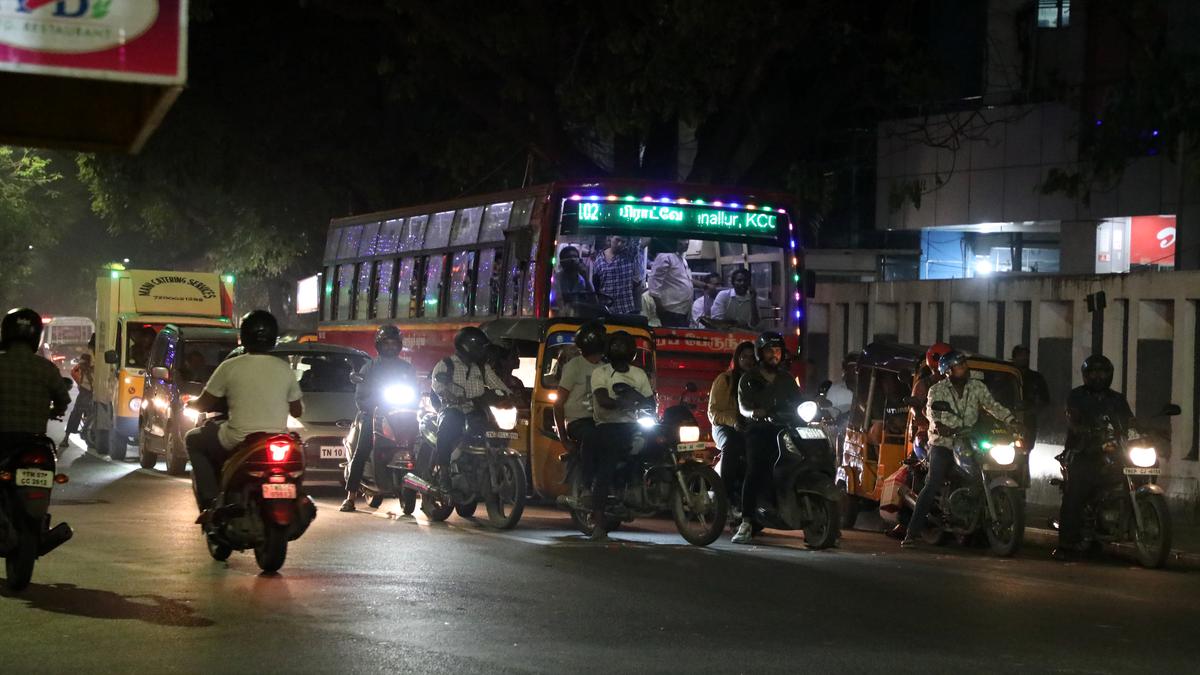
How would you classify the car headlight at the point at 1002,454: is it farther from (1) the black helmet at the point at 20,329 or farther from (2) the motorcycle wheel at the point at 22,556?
(2) the motorcycle wheel at the point at 22,556

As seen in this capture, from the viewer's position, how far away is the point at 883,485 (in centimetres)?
1546

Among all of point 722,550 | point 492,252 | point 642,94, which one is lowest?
point 722,550

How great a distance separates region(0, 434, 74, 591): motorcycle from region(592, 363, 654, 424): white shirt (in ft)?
15.7

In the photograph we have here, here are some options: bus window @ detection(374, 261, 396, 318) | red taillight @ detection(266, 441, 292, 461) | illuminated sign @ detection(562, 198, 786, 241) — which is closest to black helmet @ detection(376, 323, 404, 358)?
illuminated sign @ detection(562, 198, 786, 241)

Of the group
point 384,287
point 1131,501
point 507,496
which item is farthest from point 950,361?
point 384,287

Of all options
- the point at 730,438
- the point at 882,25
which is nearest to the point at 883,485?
the point at 730,438

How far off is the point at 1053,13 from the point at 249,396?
20.1 m

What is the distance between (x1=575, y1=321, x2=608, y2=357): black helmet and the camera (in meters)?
14.1

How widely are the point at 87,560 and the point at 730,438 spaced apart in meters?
5.26

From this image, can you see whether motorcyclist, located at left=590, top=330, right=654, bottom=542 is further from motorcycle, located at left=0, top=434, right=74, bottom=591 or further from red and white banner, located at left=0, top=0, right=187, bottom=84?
red and white banner, located at left=0, top=0, right=187, bottom=84

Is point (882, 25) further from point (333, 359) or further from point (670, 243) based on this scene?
point (333, 359)

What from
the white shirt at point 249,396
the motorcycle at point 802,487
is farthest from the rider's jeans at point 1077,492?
the white shirt at point 249,396

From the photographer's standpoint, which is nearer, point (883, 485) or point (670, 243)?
point (883, 485)

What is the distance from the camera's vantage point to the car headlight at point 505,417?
50.0 feet
